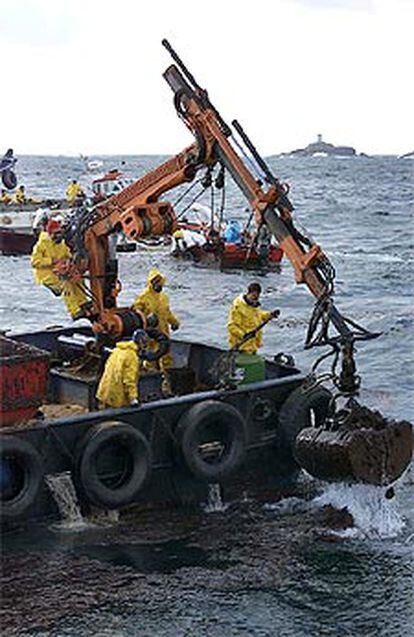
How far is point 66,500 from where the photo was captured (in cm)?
1204

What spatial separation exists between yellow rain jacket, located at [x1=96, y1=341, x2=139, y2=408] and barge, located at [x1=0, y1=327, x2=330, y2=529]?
214 millimetres

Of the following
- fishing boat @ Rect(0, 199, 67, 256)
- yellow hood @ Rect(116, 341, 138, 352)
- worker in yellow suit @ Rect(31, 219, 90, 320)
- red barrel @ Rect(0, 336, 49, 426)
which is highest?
fishing boat @ Rect(0, 199, 67, 256)

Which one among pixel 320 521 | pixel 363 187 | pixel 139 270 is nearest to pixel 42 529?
pixel 320 521

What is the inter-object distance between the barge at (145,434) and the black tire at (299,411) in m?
0.01

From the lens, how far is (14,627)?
9812mm

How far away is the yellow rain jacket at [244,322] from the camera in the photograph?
14164mm

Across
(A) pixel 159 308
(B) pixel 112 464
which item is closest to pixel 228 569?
(B) pixel 112 464

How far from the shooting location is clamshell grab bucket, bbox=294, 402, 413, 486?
453 inches

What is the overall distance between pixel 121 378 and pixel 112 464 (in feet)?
3.16

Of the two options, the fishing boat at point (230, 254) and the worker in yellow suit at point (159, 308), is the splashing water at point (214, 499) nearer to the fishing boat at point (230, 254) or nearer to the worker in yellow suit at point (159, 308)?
the worker in yellow suit at point (159, 308)

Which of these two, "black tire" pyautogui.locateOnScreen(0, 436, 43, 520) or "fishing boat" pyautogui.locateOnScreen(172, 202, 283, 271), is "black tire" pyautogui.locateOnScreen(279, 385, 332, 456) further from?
"fishing boat" pyautogui.locateOnScreen(172, 202, 283, 271)

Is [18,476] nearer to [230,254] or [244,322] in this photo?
[244,322]

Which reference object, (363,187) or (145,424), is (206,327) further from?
(363,187)

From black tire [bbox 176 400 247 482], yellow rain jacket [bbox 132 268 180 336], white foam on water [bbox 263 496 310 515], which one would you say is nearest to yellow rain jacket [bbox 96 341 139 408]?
black tire [bbox 176 400 247 482]
